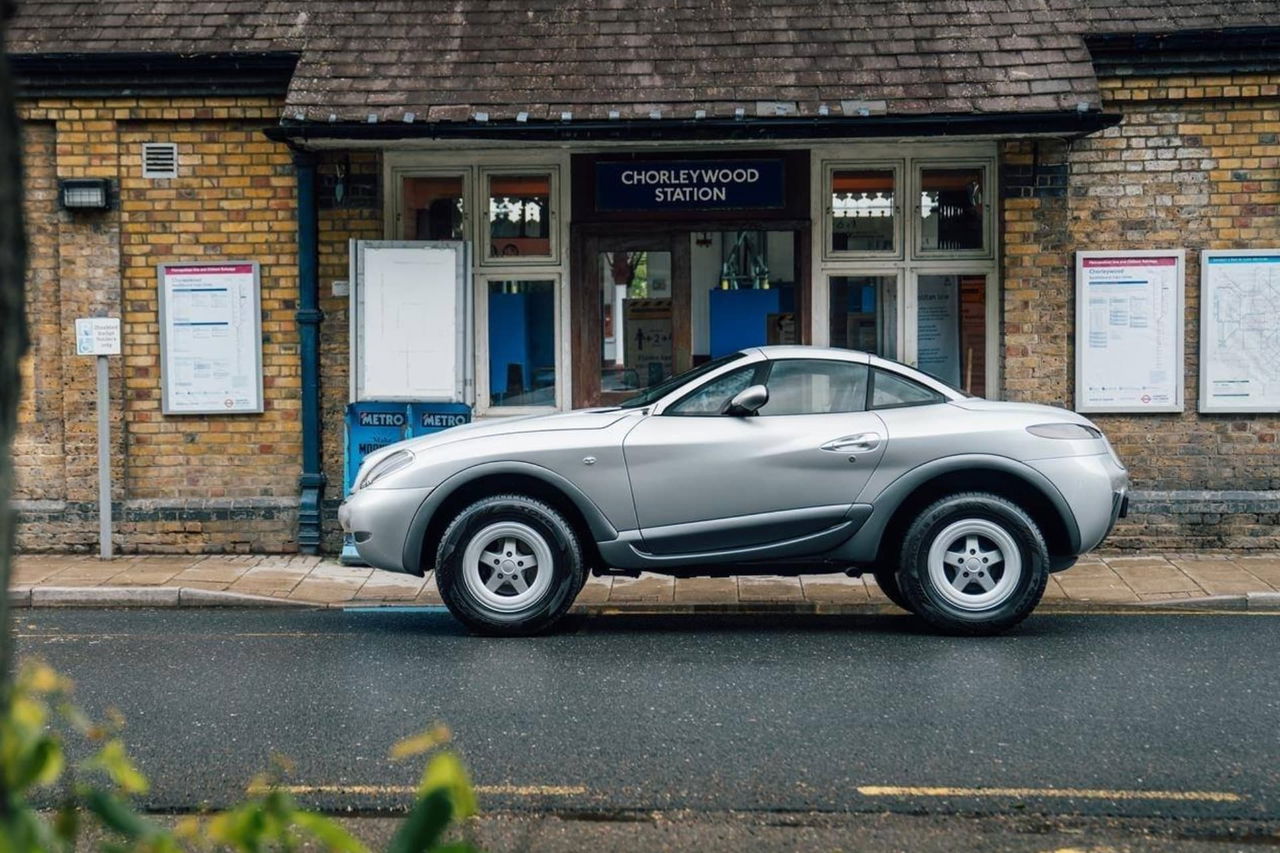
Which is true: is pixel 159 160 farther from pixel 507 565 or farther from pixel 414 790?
pixel 414 790

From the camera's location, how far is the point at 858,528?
842 cm

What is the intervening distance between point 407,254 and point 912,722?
21.3 feet

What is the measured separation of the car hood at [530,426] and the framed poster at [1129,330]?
15.4 feet

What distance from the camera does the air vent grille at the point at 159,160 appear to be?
11891 millimetres

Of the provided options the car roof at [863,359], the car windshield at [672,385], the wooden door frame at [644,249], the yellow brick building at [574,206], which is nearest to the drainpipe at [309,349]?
the yellow brick building at [574,206]

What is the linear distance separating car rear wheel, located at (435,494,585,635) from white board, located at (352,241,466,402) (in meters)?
3.23

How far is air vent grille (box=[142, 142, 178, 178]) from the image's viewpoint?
39.0 ft

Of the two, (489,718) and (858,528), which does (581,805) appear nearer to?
(489,718)

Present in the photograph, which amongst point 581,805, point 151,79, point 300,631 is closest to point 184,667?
point 300,631

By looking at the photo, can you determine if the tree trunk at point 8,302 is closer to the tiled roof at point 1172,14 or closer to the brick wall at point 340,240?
the brick wall at point 340,240

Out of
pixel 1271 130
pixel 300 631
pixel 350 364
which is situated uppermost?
pixel 1271 130

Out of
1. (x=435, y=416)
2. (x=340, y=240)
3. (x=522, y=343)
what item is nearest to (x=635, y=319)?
(x=522, y=343)

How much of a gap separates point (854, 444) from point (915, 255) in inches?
162

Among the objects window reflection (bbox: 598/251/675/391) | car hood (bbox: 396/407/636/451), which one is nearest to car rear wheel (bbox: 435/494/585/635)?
car hood (bbox: 396/407/636/451)
